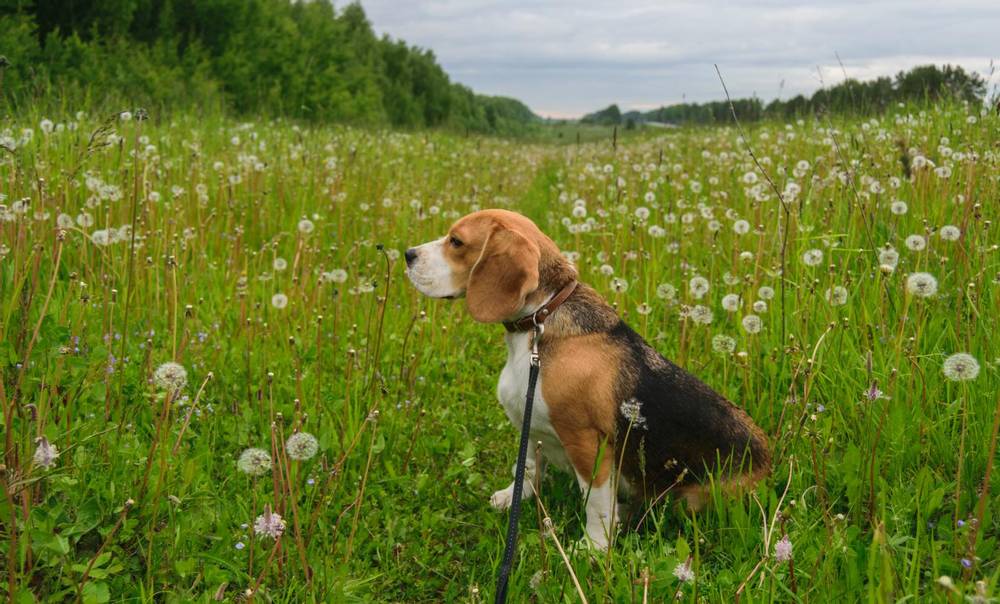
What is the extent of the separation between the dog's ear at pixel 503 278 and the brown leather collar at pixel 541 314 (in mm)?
116

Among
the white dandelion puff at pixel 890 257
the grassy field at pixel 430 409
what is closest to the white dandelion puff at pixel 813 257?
the grassy field at pixel 430 409

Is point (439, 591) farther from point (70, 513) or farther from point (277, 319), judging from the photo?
point (277, 319)

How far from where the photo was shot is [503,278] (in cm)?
303

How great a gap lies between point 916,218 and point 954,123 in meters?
3.70

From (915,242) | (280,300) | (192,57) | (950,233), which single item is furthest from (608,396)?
(192,57)

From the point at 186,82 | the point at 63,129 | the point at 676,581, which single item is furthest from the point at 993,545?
the point at 186,82

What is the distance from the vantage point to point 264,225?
6.68m

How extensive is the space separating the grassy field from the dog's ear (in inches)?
16.7

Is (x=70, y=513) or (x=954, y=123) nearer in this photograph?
(x=70, y=513)

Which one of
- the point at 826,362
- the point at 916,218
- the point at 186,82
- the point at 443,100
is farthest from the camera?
the point at 443,100

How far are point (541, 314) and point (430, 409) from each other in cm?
132

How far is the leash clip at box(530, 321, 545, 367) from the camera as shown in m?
2.74

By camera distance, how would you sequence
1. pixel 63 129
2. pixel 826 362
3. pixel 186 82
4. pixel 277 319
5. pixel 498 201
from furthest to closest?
pixel 186 82
pixel 498 201
pixel 63 129
pixel 277 319
pixel 826 362

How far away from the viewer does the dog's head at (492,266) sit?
302 cm
